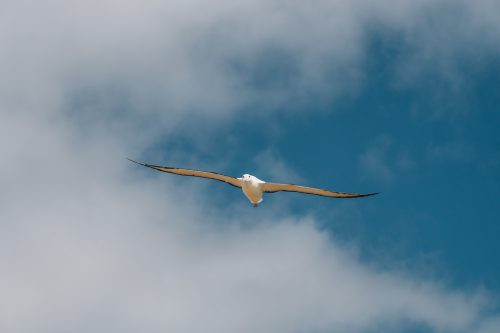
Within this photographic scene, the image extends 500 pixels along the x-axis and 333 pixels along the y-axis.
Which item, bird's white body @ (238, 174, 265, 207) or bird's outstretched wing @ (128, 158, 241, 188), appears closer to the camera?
bird's white body @ (238, 174, 265, 207)

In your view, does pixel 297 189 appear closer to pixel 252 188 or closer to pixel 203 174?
pixel 252 188

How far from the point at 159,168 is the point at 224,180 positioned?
6.42 m

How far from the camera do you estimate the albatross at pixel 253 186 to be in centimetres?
6669

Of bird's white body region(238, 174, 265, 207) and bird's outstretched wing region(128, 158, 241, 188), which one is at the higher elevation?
bird's outstretched wing region(128, 158, 241, 188)

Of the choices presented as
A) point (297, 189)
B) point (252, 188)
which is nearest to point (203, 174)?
point (252, 188)

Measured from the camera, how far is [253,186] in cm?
6669

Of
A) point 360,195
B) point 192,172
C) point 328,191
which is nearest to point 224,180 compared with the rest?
point 192,172

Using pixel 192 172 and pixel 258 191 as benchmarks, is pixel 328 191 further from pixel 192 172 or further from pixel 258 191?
pixel 192 172

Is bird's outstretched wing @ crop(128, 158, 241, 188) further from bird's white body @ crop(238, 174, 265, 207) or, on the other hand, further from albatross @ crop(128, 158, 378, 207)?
bird's white body @ crop(238, 174, 265, 207)

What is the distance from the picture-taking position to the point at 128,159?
59.9 meters

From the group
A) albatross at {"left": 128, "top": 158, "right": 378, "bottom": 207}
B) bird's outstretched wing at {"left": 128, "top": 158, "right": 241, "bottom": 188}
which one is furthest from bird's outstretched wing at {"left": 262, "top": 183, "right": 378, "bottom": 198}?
bird's outstretched wing at {"left": 128, "top": 158, "right": 241, "bottom": 188}

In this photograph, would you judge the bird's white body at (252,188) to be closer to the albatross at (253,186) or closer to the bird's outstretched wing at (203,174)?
the albatross at (253,186)

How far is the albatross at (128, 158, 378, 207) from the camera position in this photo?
66.7 m

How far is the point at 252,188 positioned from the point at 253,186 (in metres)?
0.24
